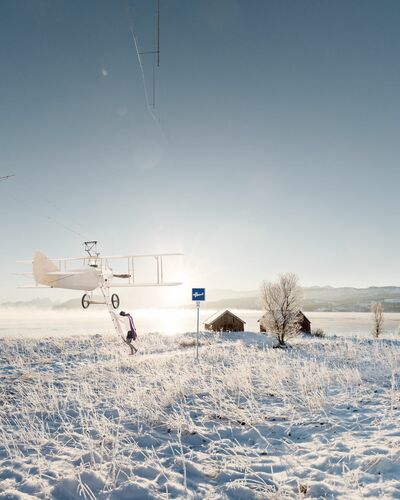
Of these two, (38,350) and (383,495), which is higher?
(383,495)

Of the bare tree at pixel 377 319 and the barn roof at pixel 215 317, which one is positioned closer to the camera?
the barn roof at pixel 215 317

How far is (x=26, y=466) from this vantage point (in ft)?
14.7

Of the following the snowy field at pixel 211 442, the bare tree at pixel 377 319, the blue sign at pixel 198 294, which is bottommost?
the bare tree at pixel 377 319

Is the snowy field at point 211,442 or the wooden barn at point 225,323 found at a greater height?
the snowy field at point 211,442

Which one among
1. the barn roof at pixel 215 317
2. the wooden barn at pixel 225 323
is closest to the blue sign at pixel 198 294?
the wooden barn at pixel 225 323

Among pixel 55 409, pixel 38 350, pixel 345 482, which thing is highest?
pixel 345 482

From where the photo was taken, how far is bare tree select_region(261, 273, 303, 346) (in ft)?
91.5

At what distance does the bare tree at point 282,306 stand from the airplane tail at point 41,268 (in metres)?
17.6

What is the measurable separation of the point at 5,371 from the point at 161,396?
9010 millimetres

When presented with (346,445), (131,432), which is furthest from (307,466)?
(131,432)

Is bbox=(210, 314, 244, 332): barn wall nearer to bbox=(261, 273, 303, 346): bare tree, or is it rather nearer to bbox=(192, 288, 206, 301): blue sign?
bbox=(261, 273, 303, 346): bare tree

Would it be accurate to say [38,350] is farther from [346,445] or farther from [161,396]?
[346,445]

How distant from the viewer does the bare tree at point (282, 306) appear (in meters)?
27.9

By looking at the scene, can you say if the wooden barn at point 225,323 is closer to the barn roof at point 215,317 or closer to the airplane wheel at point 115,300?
the barn roof at point 215,317
